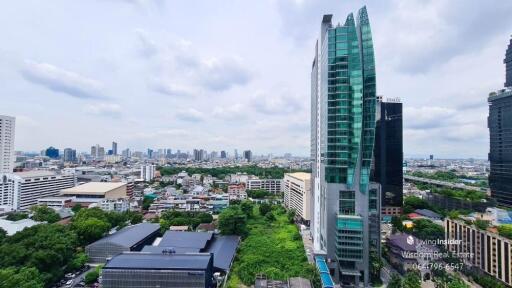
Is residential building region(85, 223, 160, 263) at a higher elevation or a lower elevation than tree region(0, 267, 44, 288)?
lower

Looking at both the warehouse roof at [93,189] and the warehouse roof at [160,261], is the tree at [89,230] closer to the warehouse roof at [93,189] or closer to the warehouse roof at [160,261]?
the warehouse roof at [160,261]

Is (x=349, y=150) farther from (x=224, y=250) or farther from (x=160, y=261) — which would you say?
Answer: (x=160, y=261)

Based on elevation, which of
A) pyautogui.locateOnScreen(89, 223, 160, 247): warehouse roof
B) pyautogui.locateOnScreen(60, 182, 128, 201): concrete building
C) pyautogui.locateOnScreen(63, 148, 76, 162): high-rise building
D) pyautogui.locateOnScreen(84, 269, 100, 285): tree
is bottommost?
pyautogui.locateOnScreen(84, 269, 100, 285): tree

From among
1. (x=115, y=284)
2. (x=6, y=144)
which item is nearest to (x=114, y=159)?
(x=6, y=144)

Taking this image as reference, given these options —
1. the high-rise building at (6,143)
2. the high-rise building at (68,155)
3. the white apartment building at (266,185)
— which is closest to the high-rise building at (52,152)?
the high-rise building at (68,155)

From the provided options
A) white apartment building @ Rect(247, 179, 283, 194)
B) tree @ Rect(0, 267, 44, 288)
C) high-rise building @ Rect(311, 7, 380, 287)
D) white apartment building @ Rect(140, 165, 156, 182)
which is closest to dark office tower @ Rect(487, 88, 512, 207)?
high-rise building @ Rect(311, 7, 380, 287)

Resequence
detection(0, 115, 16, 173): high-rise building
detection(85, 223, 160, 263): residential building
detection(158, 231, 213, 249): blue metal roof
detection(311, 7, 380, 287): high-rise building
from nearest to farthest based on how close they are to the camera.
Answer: detection(311, 7, 380, 287): high-rise building
detection(85, 223, 160, 263): residential building
detection(158, 231, 213, 249): blue metal roof
detection(0, 115, 16, 173): high-rise building

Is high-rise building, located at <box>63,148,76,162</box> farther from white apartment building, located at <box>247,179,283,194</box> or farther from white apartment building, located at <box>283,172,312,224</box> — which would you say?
white apartment building, located at <box>283,172,312,224</box>
